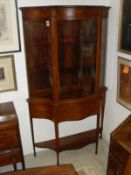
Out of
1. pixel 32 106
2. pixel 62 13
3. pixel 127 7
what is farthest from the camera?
pixel 32 106

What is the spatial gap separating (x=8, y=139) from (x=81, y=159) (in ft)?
3.08

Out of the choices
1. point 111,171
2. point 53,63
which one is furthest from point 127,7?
point 111,171

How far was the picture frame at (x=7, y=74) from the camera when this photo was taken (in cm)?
225

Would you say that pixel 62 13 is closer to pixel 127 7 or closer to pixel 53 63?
pixel 53 63

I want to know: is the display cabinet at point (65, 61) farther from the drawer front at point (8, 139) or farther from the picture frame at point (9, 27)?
the drawer front at point (8, 139)

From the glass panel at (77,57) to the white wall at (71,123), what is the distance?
11.8 inches

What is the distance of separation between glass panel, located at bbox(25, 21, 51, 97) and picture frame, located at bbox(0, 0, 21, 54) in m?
0.11

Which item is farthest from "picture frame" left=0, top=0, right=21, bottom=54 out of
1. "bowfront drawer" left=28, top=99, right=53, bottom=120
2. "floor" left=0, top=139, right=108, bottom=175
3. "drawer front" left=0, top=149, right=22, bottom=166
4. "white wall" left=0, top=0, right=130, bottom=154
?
"floor" left=0, top=139, right=108, bottom=175

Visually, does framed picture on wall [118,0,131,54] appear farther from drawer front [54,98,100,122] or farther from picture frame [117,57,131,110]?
drawer front [54,98,100,122]

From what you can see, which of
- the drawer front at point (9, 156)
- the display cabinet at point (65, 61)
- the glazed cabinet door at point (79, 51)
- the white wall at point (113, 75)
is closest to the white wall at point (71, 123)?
the white wall at point (113, 75)

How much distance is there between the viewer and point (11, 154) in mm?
→ 2104

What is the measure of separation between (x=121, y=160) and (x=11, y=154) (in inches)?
39.2

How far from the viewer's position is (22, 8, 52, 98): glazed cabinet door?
204 cm

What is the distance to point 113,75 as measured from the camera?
2512mm
